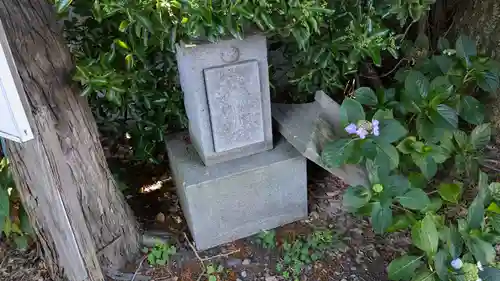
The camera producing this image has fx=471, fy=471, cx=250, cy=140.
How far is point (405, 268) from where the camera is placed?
1.66 metres

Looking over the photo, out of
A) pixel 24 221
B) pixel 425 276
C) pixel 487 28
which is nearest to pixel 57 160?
pixel 24 221

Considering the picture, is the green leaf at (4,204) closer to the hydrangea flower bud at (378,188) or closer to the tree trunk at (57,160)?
the tree trunk at (57,160)

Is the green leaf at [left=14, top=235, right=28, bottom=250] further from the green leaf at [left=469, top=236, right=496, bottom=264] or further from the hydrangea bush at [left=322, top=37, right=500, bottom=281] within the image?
the green leaf at [left=469, top=236, right=496, bottom=264]

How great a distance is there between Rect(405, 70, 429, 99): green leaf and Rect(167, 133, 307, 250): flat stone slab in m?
0.52

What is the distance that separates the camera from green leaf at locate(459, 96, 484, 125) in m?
1.91

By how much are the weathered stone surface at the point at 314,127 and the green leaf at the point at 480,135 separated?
0.47 meters

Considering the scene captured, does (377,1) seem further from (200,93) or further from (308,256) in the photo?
(308,256)

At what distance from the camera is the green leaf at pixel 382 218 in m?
1.66

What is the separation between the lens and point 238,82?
1.83m

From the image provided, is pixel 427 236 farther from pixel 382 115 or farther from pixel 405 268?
pixel 382 115

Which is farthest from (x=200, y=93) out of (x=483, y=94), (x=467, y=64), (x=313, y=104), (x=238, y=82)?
(x=483, y=94)

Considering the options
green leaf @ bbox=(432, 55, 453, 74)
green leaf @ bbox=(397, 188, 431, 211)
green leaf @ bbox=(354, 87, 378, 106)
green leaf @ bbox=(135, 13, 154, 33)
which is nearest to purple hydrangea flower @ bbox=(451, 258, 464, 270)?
green leaf @ bbox=(397, 188, 431, 211)

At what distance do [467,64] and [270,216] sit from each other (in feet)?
3.46

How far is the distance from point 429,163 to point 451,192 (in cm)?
17
